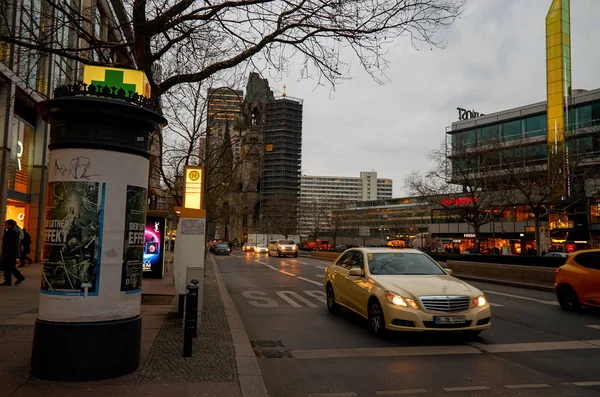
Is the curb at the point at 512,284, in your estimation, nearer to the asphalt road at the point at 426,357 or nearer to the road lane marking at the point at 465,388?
the asphalt road at the point at 426,357

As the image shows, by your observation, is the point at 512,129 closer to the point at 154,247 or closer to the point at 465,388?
the point at 154,247

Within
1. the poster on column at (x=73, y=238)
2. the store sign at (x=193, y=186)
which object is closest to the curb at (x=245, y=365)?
the poster on column at (x=73, y=238)

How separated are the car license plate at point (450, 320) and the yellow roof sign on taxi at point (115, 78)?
566 cm

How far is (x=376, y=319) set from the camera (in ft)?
28.2

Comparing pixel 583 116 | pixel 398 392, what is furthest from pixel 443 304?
pixel 583 116

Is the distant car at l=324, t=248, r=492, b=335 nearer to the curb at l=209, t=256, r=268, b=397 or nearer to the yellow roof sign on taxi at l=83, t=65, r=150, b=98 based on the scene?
the curb at l=209, t=256, r=268, b=397

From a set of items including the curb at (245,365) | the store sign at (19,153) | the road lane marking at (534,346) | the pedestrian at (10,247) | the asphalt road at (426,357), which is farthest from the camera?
A: the store sign at (19,153)

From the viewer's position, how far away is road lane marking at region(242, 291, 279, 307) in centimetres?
1327

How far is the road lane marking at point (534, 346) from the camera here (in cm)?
769

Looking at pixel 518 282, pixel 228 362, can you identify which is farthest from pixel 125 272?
pixel 518 282

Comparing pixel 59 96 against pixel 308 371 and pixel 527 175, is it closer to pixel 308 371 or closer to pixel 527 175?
pixel 308 371

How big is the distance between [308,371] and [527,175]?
97.0ft

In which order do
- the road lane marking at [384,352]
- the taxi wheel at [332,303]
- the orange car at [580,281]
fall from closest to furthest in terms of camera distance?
the road lane marking at [384,352]
the orange car at [580,281]
the taxi wheel at [332,303]

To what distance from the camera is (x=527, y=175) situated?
104 feet
